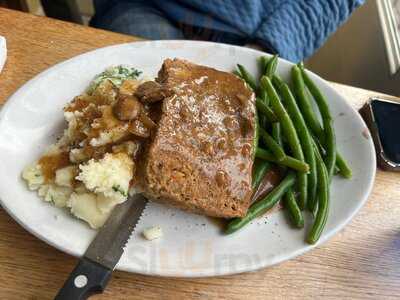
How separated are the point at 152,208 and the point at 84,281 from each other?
12.2 inches

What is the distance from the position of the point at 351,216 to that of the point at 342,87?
0.66m

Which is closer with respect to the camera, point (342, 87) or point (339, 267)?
point (339, 267)

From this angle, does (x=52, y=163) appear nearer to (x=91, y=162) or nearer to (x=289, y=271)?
(x=91, y=162)

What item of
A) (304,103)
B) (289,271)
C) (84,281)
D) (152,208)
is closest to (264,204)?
(289,271)

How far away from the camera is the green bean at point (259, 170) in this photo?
4.55 feet

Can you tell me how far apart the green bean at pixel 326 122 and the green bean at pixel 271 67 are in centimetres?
10

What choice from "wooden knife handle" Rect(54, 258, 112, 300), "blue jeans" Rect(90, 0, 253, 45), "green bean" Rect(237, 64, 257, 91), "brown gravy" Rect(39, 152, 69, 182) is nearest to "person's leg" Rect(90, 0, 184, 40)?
"blue jeans" Rect(90, 0, 253, 45)

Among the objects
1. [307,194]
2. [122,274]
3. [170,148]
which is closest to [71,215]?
[122,274]

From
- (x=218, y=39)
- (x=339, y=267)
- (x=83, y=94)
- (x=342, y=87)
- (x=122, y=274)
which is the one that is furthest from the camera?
(x=218, y=39)

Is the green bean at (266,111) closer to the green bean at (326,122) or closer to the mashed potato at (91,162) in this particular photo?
the green bean at (326,122)

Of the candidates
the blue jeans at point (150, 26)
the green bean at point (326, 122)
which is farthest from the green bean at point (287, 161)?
the blue jeans at point (150, 26)

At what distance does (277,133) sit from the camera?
1473 mm

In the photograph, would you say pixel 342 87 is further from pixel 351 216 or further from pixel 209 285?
pixel 209 285

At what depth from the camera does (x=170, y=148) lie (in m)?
1.23
